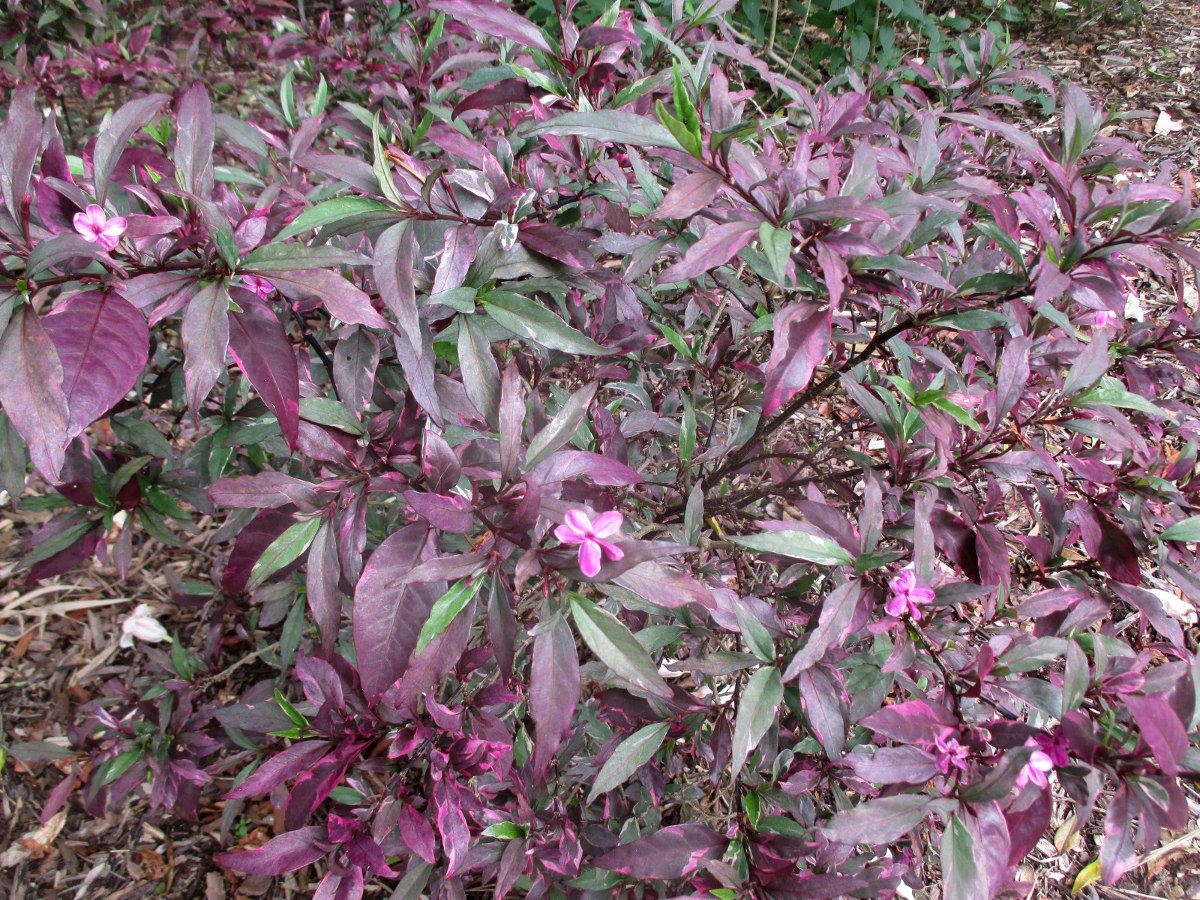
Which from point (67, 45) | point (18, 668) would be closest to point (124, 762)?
point (18, 668)

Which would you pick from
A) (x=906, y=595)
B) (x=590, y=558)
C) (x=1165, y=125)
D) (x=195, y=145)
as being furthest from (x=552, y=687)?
(x=1165, y=125)

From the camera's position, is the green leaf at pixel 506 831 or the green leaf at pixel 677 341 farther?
the green leaf at pixel 677 341

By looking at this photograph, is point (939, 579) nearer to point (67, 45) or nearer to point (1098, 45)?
point (67, 45)

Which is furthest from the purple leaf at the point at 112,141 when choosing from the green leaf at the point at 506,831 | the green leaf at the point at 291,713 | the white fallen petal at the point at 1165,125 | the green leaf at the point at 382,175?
the white fallen petal at the point at 1165,125

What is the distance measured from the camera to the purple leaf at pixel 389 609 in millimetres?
1005

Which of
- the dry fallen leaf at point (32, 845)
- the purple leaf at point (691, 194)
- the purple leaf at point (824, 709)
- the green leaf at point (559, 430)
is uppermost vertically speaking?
the purple leaf at point (691, 194)

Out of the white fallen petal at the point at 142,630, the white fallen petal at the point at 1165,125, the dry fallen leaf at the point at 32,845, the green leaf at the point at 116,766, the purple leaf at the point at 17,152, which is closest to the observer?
the purple leaf at the point at 17,152

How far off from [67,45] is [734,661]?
13.1 feet

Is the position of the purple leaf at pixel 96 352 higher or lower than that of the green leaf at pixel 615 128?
lower

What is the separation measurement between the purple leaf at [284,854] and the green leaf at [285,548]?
0.48 metres

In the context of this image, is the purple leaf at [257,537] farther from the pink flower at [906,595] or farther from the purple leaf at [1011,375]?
the purple leaf at [1011,375]

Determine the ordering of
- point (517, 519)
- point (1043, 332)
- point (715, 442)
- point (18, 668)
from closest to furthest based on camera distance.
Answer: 1. point (517, 519)
2. point (1043, 332)
3. point (715, 442)
4. point (18, 668)

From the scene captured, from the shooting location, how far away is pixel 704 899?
3.78 ft

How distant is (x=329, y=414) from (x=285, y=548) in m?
0.21
